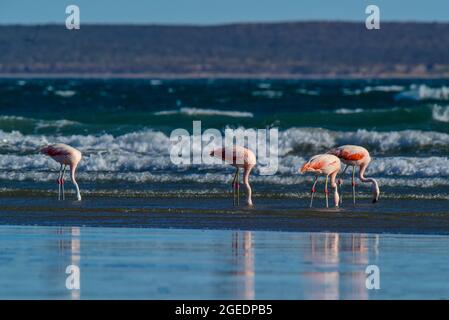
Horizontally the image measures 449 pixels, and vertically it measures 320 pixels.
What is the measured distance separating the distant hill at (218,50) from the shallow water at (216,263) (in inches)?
4314

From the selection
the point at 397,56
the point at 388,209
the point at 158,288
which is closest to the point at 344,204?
the point at 388,209

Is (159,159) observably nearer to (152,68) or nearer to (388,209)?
(388,209)

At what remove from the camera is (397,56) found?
124812mm

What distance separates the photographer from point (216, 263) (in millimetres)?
13172

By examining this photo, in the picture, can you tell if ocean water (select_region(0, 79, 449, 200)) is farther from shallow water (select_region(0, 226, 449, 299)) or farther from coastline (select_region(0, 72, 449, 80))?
coastline (select_region(0, 72, 449, 80))

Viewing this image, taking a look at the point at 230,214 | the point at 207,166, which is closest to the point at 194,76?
the point at 207,166

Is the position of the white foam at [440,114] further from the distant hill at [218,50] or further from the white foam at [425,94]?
the distant hill at [218,50]

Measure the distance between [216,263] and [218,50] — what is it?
11502 centimetres

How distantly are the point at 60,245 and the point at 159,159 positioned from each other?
1008 cm

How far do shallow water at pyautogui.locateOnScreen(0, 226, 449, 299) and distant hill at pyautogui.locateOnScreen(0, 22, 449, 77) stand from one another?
110 meters

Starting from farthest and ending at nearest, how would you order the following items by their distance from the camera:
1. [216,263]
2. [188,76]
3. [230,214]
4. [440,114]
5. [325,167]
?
[188,76] → [440,114] → [325,167] → [230,214] → [216,263]

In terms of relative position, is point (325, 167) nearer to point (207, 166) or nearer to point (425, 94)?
point (207, 166)

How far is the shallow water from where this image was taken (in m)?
11.7
